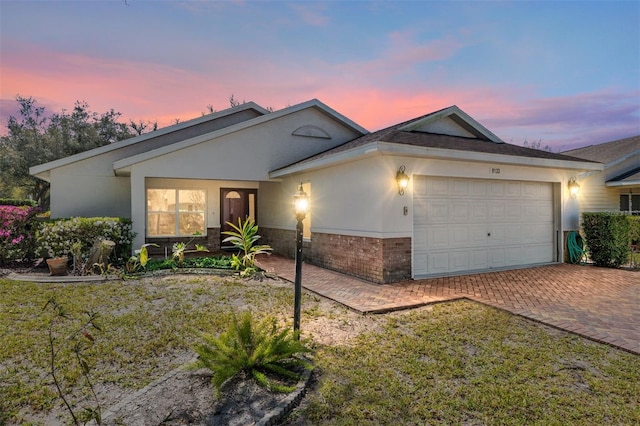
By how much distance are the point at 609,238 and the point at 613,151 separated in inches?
355

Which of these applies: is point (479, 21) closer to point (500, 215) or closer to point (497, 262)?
point (500, 215)

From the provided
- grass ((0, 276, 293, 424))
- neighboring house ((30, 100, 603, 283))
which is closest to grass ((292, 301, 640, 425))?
grass ((0, 276, 293, 424))

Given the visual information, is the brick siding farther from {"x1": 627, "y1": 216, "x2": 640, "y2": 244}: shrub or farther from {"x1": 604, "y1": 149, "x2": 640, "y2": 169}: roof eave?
{"x1": 604, "y1": 149, "x2": 640, "y2": 169}: roof eave

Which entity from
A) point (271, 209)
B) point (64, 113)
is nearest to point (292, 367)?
point (271, 209)

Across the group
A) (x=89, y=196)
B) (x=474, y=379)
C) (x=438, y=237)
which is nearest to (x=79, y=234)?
(x=89, y=196)

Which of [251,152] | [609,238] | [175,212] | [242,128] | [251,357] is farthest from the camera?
[175,212]

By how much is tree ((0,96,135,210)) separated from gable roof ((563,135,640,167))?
30873mm

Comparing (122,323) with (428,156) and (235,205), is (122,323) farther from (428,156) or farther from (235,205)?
(235,205)

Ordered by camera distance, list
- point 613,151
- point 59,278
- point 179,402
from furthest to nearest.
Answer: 1. point 613,151
2. point 59,278
3. point 179,402

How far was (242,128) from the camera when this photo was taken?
445 inches

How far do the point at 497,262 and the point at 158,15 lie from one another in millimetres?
10777

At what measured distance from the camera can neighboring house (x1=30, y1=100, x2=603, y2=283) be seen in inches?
312

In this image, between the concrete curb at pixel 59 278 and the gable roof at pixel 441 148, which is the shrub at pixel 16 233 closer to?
the concrete curb at pixel 59 278

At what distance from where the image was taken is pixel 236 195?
1417 centimetres
